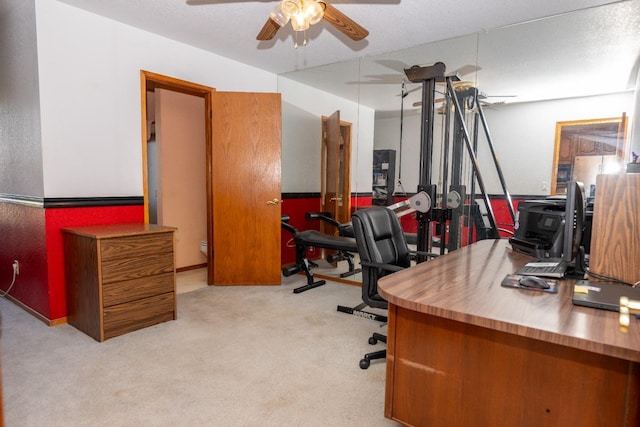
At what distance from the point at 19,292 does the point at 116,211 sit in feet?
3.76

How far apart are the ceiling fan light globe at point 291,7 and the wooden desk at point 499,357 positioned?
60.7 inches

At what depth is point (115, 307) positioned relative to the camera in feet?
8.33

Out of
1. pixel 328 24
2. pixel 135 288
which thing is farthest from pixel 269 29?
pixel 135 288

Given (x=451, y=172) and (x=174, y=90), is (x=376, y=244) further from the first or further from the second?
(x=174, y=90)

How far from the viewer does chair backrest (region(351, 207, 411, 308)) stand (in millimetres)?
2127

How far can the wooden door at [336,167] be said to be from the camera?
14.0 ft

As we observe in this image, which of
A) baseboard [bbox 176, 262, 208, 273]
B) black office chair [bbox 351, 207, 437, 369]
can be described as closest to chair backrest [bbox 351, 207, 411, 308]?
black office chair [bbox 351, 207, 437, 369]

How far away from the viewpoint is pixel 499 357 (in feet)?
4.18

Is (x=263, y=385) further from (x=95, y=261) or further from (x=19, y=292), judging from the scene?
(x=19, y=292)

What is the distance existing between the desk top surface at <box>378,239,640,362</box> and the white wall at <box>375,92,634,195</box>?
208 cm

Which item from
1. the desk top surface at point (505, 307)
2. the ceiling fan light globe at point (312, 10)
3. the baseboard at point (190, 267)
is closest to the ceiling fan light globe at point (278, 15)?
the ceiling fan light globe at point (312, 10)

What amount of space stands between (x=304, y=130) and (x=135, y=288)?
2779mm

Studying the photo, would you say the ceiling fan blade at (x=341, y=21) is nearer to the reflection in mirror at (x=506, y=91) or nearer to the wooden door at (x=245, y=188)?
the reflection in mirror at (x=506, y=91)

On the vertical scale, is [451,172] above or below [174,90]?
below
